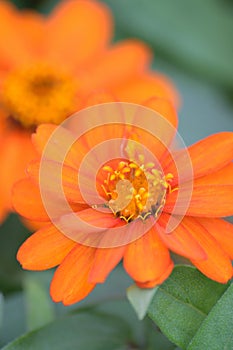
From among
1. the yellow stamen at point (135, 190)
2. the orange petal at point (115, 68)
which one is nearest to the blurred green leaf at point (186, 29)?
the orange petal at point (115, 68)

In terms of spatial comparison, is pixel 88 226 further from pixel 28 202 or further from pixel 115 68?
pixel 115 68

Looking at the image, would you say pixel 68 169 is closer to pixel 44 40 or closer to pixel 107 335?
pixel 107 335

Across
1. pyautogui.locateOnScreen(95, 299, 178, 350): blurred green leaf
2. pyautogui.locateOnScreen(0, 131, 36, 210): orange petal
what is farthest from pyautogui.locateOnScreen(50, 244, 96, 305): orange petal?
pyautogui.locateOnScreen(0, 131, 36, 210): orange petal

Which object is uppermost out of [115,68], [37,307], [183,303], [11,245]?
[183,303]

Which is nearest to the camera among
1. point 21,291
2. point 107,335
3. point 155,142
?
point 155,142

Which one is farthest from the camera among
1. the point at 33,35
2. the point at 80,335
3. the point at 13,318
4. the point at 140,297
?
the point at 33,35

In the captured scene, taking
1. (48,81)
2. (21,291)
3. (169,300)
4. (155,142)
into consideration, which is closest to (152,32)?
(48,81)

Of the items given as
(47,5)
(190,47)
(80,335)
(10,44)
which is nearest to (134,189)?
(80,335)
